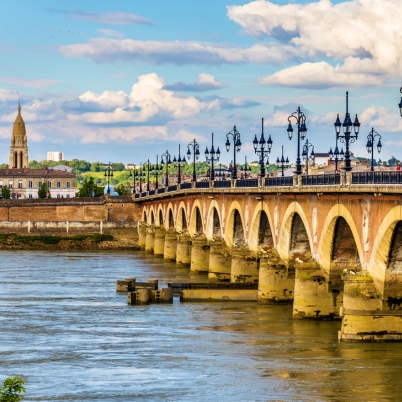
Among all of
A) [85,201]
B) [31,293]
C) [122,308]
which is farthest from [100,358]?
[85,201]

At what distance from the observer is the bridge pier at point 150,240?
11375 cm

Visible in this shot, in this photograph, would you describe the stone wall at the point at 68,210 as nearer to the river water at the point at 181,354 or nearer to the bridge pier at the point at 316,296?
the river water at the point at 181,354

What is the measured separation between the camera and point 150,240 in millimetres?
114875

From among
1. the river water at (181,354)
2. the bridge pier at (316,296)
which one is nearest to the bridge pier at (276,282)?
the river water at (181,354)

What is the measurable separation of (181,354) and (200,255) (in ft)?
133

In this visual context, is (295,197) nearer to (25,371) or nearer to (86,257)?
(25,371)

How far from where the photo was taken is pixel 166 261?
97.6 m

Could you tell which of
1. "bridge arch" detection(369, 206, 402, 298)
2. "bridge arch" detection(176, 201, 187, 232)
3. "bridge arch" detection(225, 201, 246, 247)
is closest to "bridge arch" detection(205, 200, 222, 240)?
"bridge arch" detection(225, 201, 246, 247)

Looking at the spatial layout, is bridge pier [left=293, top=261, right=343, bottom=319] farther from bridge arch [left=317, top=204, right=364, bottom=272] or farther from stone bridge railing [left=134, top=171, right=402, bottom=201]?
stone bridge railing [left=134, top=171, right=402, bottom=201]

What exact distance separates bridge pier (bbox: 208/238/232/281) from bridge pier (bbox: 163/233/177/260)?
24.5 m

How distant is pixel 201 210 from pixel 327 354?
1842 inches

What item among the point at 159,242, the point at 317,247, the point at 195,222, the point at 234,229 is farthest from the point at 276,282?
the point at 159,242

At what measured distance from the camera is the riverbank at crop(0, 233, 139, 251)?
119562mm

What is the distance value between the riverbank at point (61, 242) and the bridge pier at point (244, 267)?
54.8 m
